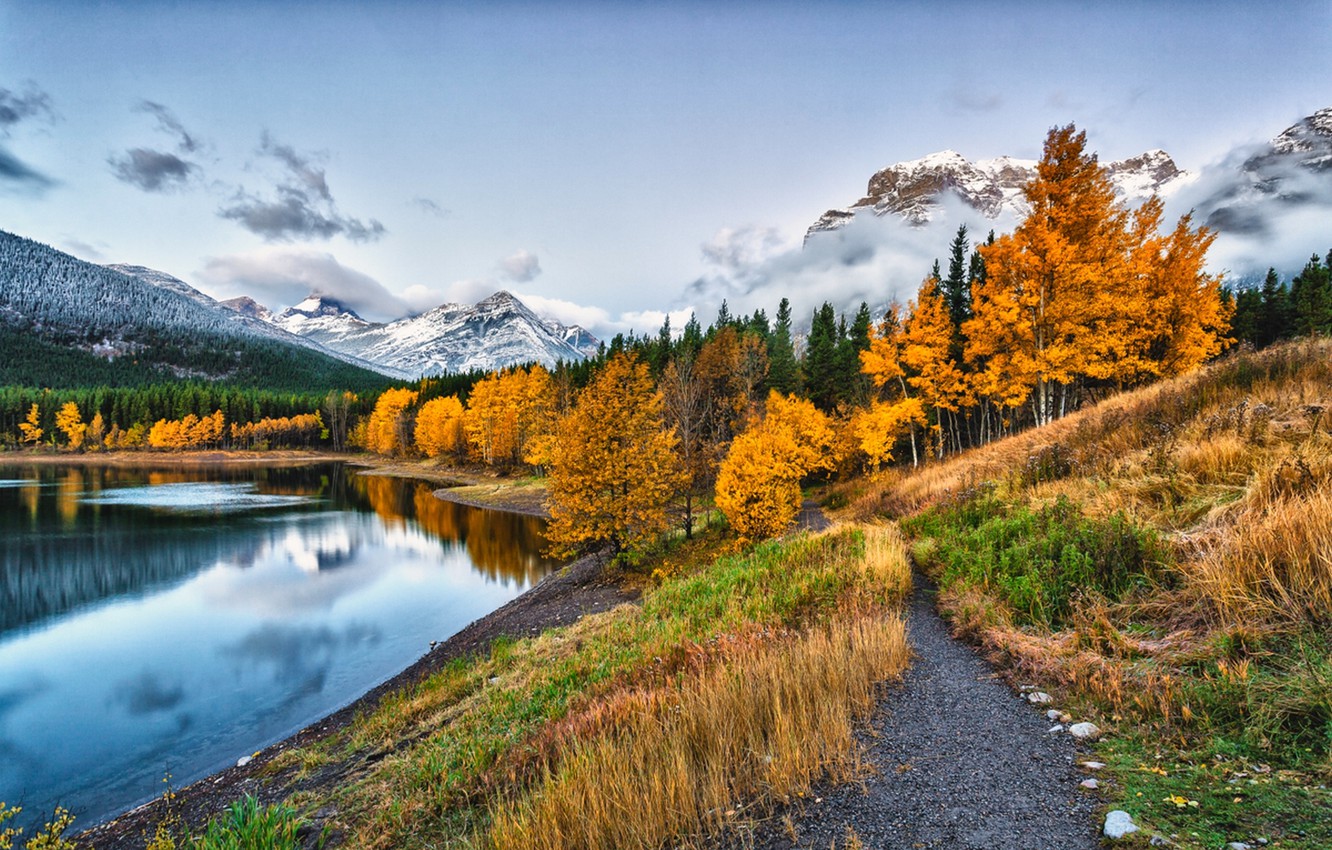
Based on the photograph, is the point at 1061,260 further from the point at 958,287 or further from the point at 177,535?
the point at 177,535

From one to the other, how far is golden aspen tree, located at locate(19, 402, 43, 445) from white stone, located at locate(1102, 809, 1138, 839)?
Answer: 17413 centimetres

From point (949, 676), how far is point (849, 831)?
10.7ft

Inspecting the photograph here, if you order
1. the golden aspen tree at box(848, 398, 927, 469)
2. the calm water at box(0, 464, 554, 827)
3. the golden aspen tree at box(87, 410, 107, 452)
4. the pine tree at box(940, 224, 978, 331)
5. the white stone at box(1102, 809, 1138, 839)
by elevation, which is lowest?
the calm water at box(0, 464, 554, 827)

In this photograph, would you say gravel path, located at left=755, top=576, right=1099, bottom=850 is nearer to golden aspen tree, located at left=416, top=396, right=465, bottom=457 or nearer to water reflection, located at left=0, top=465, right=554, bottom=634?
water reflection, located at left=0, top=465, right=554, bottom=634

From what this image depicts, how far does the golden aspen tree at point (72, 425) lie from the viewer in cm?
10862

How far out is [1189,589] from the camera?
5.51m

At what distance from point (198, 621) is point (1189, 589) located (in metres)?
29.1

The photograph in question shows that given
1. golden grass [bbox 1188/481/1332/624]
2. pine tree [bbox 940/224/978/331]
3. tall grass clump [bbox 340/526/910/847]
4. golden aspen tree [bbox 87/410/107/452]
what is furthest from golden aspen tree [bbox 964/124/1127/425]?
golden aspen tree [bbox 87/410/107/452]

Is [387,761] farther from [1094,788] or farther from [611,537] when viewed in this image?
[611,537]

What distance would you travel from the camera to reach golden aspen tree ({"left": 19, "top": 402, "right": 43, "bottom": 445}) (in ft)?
362

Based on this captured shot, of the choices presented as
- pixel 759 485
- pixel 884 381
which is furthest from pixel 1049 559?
pixel 884 381

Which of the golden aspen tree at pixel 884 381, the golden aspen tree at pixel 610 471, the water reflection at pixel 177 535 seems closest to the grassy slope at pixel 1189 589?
the golden aspen tree at pixel 610 471

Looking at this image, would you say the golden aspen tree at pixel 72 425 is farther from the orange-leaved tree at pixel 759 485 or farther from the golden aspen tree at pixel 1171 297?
the golden aspen tree at pixel 1171 297

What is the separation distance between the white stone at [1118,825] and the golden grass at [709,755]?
5.09 ft
